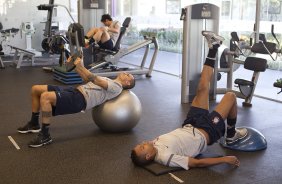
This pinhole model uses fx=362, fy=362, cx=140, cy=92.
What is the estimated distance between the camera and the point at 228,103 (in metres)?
3.12

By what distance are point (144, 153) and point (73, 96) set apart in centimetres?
106

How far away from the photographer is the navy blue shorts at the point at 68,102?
3.40 metres

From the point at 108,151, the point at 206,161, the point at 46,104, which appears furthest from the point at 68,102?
the point at 206,161

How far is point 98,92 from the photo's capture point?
11.6 ft

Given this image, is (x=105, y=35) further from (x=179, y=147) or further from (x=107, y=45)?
(x=179, y=147)

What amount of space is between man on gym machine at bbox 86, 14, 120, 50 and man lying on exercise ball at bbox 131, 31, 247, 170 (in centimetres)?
390

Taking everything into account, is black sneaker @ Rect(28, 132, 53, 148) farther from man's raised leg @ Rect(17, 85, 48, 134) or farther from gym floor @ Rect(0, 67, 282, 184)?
man's raised leg @ Rect(17, 85, 48, 134)

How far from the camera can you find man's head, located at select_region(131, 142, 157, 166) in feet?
9.04

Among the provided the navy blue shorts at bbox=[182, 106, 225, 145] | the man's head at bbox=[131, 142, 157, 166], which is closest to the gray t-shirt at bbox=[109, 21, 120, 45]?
the navy blue shorts at bbox=[182, 106, 225, 145]

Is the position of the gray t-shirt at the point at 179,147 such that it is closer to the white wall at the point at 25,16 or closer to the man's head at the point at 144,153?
the man's head at the point at 144,153

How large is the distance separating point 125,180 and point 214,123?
876 millimetres

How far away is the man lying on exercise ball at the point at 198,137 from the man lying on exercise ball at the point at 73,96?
84 cm

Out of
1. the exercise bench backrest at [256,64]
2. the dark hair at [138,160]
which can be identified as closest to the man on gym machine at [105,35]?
the exercise bench backrest at [256,64]

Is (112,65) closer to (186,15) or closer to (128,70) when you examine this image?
(128,70)
